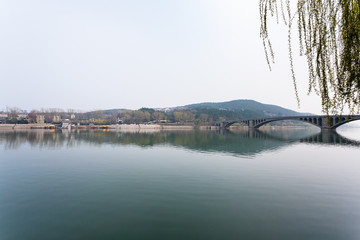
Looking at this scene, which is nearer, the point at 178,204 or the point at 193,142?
the point at 178,204

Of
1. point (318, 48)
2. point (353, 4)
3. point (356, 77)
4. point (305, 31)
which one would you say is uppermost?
point (353, 4)

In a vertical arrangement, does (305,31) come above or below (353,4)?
below

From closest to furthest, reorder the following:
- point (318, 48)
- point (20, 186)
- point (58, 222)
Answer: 1. point (318, 48)
2. point (58, 222)
3. point (20, 186)

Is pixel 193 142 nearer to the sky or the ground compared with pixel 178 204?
nearer to the ground

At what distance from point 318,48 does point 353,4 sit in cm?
139

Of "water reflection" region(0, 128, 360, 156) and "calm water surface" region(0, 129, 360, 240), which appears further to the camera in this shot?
"water reflection" region(0, 128, 360, 156)

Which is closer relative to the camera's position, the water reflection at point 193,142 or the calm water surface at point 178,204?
the calm water surface at point 178,204

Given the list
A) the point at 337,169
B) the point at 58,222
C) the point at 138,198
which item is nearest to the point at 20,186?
the point at 58,222

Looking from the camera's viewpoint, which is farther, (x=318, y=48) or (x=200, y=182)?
(x=200, y=182)

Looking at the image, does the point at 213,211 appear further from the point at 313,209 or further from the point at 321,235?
the point at 313,209

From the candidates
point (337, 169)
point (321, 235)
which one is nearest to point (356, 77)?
point (321, 235)

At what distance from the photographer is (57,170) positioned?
17.7m

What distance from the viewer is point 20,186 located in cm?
1295

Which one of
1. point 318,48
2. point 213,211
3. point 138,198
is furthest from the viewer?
point 138,198
